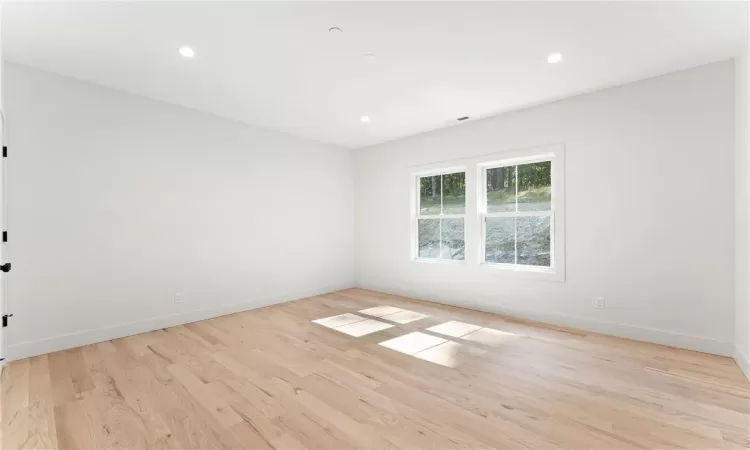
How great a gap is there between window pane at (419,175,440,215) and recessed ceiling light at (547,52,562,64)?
8.13 feet

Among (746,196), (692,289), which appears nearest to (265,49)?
(746,196)

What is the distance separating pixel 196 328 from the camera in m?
3.94

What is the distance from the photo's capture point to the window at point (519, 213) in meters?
4.17

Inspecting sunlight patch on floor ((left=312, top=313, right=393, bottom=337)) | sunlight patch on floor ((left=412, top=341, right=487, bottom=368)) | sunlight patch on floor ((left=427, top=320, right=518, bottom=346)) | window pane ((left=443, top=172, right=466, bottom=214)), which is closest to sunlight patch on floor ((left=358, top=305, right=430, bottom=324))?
sunlight patch on floor ((left=312, top=313, right=393, bottom=337))

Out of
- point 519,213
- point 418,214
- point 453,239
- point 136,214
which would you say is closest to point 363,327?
point 453,239

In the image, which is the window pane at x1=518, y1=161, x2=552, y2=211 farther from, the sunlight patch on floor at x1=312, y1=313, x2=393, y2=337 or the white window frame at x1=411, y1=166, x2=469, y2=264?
the sunlight patch on floor at x1=312, y1=313, x2=393, y2=337

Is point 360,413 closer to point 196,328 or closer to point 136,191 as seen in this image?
point 196,328

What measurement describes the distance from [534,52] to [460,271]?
2938 millimetres

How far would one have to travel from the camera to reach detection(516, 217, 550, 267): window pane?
4.17 meters

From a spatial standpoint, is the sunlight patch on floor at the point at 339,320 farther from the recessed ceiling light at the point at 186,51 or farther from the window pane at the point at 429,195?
the recessed ceiling light at the point at 186,51

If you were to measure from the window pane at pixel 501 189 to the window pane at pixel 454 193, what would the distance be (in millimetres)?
395

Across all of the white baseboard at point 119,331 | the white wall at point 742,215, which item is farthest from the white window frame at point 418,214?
the white wall at point 742,215

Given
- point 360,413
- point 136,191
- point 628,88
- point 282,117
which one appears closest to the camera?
point 360,413

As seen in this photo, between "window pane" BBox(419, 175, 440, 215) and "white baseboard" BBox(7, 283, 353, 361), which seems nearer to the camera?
"white baseboard" BBox(7, 283, 353, 361)
